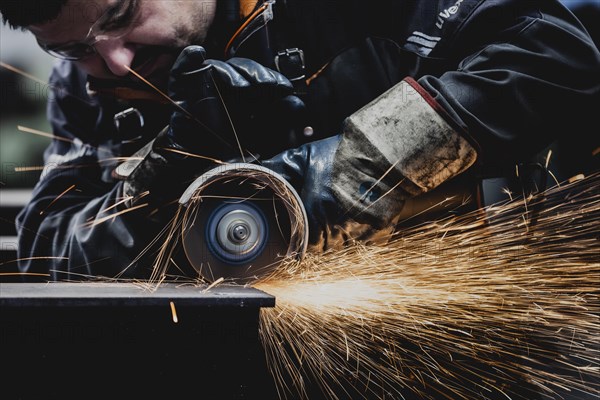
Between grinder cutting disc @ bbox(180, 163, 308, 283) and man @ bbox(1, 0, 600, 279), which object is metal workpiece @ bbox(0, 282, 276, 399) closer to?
grinder cutting disc @ bbox(180, 163, 308, 283)

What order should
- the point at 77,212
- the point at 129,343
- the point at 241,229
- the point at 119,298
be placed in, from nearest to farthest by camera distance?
the point at 119,298 → the point at 129,343 → the point at 241,229 → the point at 77,212

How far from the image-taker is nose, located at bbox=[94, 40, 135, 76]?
64.9 inches

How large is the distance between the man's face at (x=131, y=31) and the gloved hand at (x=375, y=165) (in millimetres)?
621

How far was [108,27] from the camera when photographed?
5.28ft

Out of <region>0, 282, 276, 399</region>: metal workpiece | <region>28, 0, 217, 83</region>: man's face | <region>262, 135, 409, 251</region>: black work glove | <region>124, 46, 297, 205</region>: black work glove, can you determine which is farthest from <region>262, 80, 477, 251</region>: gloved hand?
<region>28, 0, 217, 83</region>: man's face

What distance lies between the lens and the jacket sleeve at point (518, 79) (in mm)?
1372

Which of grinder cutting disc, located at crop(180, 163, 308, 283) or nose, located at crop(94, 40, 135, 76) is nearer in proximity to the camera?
grinder cutting disc, located at crop(180, 163, 308, 283)

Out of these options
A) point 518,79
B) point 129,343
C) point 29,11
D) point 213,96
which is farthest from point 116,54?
point 518,79

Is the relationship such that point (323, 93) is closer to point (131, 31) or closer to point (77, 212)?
point (131, 31)

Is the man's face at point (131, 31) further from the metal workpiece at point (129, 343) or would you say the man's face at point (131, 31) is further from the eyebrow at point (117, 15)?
the metal workpiece at point (129, 343)

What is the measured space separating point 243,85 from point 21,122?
196 cm

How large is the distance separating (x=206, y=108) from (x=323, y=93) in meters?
0.44

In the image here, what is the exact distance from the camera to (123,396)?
980 millimetres

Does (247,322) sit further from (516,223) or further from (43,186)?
(43,186)
